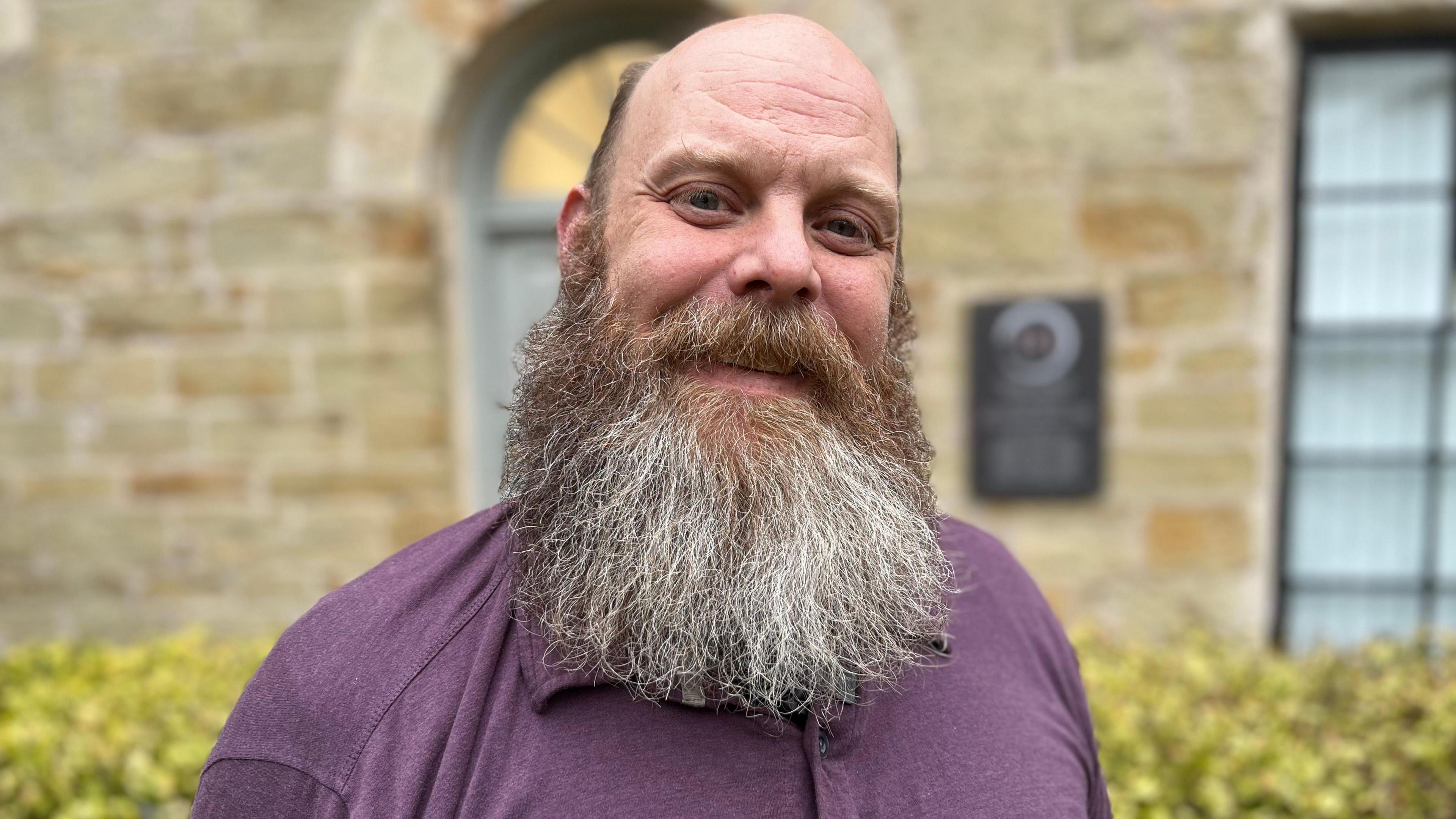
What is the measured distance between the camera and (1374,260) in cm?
373

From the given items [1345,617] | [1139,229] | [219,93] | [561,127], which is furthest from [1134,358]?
[219,93]

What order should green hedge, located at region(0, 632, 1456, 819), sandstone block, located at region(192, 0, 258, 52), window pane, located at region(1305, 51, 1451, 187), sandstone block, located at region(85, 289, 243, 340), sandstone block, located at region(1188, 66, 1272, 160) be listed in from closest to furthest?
green hedge, located at region(0, 632, 1456, 819)
sandstone block, located at region(1188, 66, 1272, 160)
window pane, located at region(1305, 51, 1451, 187)
sandstone block, located at region(192, 0, 258, 52)
sandstone block, located at region(85, 289, 243, 340)

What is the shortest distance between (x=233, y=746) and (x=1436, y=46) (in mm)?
4446

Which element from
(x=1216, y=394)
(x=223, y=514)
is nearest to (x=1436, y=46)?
(x=1216, y=394)

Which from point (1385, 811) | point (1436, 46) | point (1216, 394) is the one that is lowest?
point (1385, 811)

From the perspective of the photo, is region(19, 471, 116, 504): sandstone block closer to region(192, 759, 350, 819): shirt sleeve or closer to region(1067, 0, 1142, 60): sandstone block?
region(192, 759, 350, 819): shirt sleeve

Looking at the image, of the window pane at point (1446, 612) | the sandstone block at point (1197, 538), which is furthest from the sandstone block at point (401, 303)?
the window pane at point (1446, 612)

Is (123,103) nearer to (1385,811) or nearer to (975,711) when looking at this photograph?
(975,711)

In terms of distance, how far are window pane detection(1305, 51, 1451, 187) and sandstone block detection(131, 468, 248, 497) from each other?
4451 millimetres

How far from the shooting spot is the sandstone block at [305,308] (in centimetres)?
381

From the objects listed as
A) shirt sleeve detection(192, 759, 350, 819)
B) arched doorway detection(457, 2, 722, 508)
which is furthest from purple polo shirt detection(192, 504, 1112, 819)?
arched doorway detection(457, 2, 722, 508)

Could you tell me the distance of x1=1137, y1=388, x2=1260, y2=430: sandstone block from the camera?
11.6ft

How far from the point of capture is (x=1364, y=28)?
11.8 ft

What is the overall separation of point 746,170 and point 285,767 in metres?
0.93
